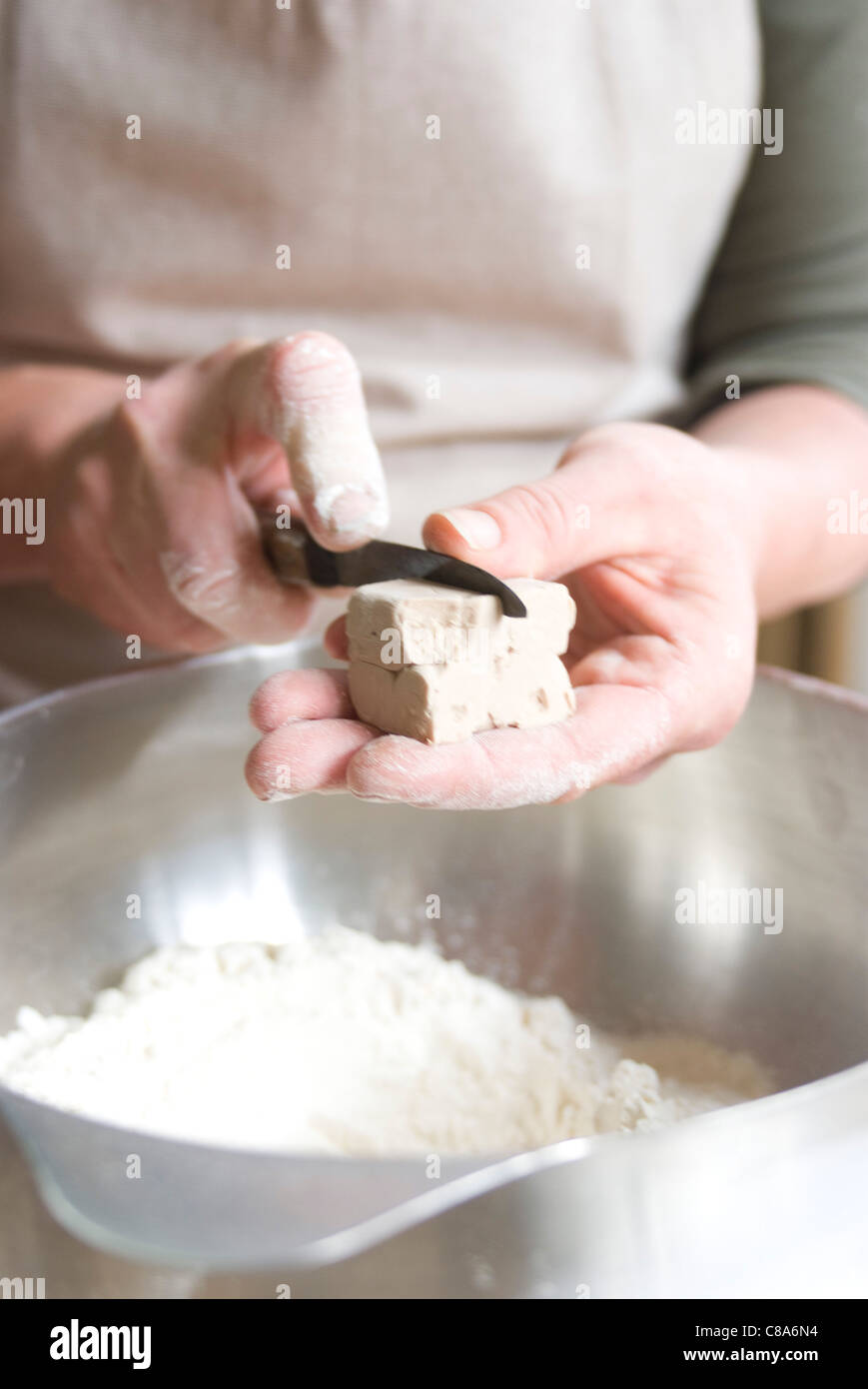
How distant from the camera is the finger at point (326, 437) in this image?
0.71 metres

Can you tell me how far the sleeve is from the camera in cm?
105

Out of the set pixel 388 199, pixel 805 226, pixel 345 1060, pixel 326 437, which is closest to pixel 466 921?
pixel 345 1060

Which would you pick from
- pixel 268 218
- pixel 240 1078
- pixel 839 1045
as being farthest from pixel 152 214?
pixel 839 1045

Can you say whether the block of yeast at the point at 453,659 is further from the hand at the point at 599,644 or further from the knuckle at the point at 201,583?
the knuckle at the point at 201,583

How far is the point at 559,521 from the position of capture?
2.31ft

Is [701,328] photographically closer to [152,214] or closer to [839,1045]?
[152,214]

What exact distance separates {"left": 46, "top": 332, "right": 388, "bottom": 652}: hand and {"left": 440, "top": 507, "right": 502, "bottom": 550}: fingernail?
0.08m

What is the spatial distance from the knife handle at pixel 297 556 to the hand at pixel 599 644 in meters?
0.04

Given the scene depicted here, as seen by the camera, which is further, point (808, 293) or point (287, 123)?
point (808, 293)

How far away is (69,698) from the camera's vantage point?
2.60 feet

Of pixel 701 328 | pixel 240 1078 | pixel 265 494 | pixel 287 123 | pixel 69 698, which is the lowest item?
pixel 240 1078

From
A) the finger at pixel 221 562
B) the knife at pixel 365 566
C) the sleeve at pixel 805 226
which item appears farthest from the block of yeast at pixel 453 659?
the sleeve at pixel 805 226
